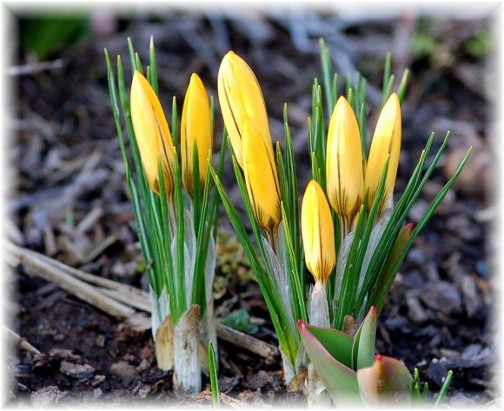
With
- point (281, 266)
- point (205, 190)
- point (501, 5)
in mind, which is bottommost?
point (281, 266)

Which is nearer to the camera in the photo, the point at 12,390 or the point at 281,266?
the point at 281,266

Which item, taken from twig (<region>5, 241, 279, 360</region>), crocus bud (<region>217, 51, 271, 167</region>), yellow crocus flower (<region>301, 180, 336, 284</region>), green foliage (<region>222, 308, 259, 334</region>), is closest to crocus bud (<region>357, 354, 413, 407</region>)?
yellow crocus flower (<region>301, 180, 336, 284</region>)

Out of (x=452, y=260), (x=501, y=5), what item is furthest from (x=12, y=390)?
(x=501, y=5)

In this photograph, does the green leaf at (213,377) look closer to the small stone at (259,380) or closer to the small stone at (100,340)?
the small stone at (259,380)

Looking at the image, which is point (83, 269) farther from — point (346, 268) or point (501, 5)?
point (501, 5)

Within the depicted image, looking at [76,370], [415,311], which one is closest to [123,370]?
[76,370]

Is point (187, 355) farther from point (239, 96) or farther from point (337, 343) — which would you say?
point (239, 96)

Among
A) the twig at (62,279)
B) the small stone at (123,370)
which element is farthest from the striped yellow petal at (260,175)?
the twig at (62,279)
